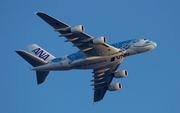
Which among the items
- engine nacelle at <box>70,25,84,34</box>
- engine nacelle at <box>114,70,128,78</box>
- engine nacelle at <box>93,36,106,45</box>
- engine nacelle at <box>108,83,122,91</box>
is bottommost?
engine nacelle at <box>108,83,122,91</box>

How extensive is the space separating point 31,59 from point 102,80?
15697 mm

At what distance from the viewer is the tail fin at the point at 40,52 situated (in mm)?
78500

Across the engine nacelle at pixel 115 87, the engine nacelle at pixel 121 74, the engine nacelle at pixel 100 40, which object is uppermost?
the engine nacelle at pixel 100 40

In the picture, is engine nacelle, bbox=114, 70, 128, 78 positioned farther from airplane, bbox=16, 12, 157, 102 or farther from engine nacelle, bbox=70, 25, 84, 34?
engine nacelle, bbox=70, 25, 84, 34

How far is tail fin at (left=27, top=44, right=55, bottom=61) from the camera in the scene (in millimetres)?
78500

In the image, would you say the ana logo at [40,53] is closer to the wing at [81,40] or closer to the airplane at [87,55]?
the airplane at [87,55]

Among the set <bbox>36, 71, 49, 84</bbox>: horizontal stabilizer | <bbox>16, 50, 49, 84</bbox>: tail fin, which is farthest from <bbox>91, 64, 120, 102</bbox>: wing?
<bbox>16, 50, 49, 84</bbox>: tail fin

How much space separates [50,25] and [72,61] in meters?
10.5

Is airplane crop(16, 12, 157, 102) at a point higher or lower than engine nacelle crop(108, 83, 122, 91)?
higher

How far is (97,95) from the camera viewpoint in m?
82.8

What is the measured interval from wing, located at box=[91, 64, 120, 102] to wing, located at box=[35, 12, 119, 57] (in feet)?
22.8

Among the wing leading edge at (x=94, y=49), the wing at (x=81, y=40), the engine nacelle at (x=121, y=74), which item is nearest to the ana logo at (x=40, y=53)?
the wing leading edge at (x=94, y=49)

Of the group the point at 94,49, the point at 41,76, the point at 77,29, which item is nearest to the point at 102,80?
the point at 94,49

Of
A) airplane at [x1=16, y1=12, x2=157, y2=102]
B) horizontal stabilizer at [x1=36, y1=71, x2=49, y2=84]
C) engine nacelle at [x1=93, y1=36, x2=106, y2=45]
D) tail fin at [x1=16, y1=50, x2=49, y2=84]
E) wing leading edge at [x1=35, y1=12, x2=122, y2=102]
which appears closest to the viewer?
wing leading edge at [x1=35, y1=12, x2=122, y2=102]
